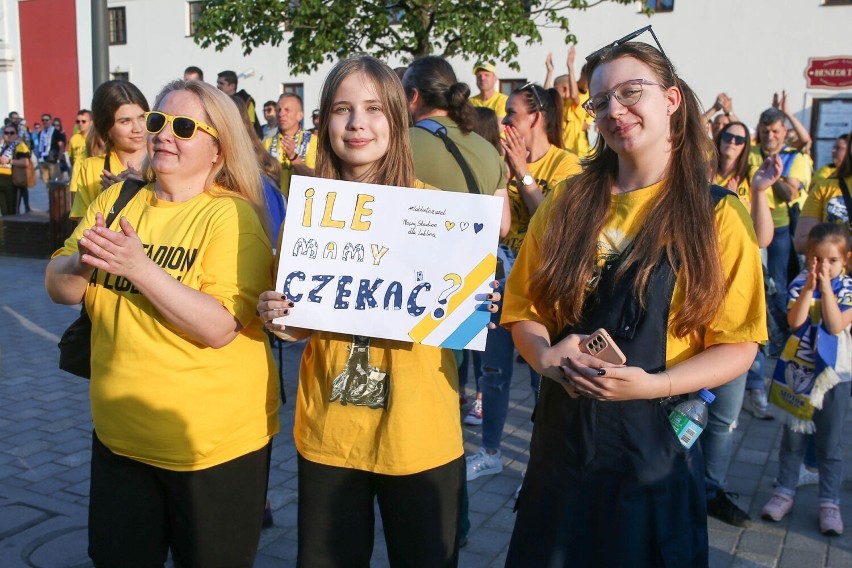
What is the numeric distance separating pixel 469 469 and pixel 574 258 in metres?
2.62

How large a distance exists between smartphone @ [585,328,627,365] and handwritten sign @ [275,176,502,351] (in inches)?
15.9

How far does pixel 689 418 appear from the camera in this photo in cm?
219

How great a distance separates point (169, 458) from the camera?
2479mm

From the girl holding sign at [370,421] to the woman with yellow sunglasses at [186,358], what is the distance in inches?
7.3

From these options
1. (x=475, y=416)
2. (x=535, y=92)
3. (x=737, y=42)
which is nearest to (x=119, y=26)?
(x=737, y=42)

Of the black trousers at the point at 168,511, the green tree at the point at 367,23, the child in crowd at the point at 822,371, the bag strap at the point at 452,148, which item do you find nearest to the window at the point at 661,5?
the green tree at the point at 367,23

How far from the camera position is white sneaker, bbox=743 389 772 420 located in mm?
5781

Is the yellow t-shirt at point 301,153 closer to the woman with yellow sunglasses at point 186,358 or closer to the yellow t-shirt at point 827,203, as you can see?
the yellow t-shirt at point 827,203

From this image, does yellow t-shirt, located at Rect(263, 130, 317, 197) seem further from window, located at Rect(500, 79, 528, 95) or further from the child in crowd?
window, located at Rect(500, 79, 528, 95)

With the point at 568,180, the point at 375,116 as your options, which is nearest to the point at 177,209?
the point at 375,116

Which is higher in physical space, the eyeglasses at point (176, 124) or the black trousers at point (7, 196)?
the eyeglasses at point (176, 124)

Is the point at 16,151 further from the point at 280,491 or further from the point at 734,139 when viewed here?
the point at 734,139

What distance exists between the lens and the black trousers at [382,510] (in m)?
2.48

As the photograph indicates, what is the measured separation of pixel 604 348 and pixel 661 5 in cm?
2113
